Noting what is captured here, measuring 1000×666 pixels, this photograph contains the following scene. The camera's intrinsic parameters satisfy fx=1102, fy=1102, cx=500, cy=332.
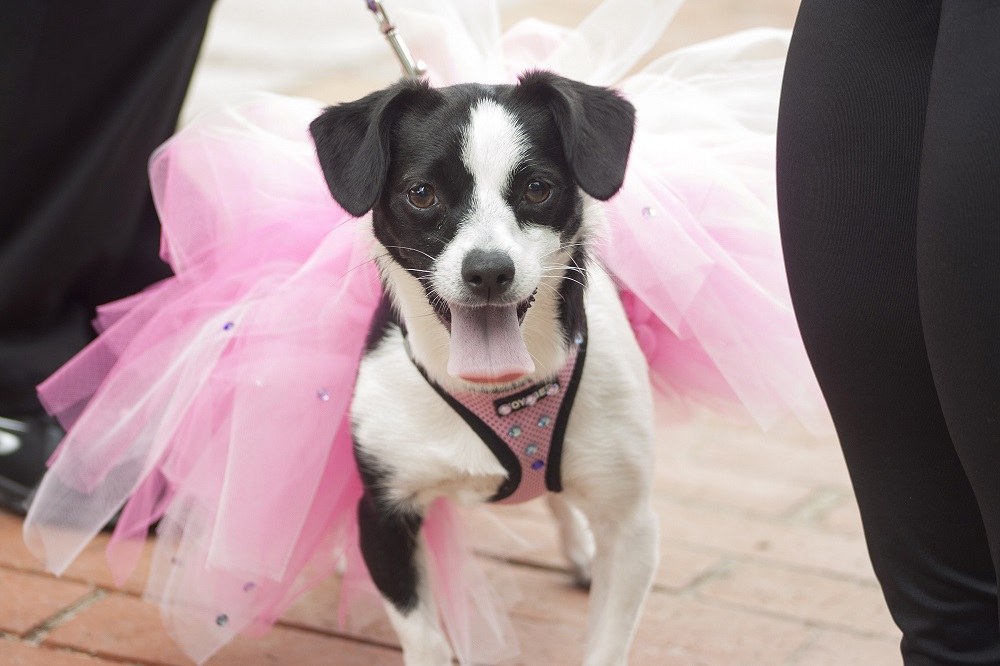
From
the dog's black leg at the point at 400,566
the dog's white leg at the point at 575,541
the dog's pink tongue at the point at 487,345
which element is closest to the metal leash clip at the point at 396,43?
the dog's pink tongue at the point at 487,345

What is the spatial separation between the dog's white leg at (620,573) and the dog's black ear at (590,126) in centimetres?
60

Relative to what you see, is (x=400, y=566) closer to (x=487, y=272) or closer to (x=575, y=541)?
(x=487, y=272)

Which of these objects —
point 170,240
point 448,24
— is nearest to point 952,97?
point 448,24

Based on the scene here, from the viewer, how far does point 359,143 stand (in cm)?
188

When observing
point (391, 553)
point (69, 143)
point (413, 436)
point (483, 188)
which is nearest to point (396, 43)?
point (483, 188)

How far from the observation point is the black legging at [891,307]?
133cm

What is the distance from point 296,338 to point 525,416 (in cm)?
52

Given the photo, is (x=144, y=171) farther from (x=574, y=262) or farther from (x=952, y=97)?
(x=952, y=97)

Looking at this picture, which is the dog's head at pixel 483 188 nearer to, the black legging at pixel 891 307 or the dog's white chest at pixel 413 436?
the dog's white chest at pixel 413 436

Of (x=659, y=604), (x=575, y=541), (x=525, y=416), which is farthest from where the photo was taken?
(x=575, y=541)

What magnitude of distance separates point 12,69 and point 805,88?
6.66 ft

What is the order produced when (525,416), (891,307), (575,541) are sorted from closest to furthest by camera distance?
(891,307), (525,416), (575,541)

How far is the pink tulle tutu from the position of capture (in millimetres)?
2150

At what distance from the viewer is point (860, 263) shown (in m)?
1.50
